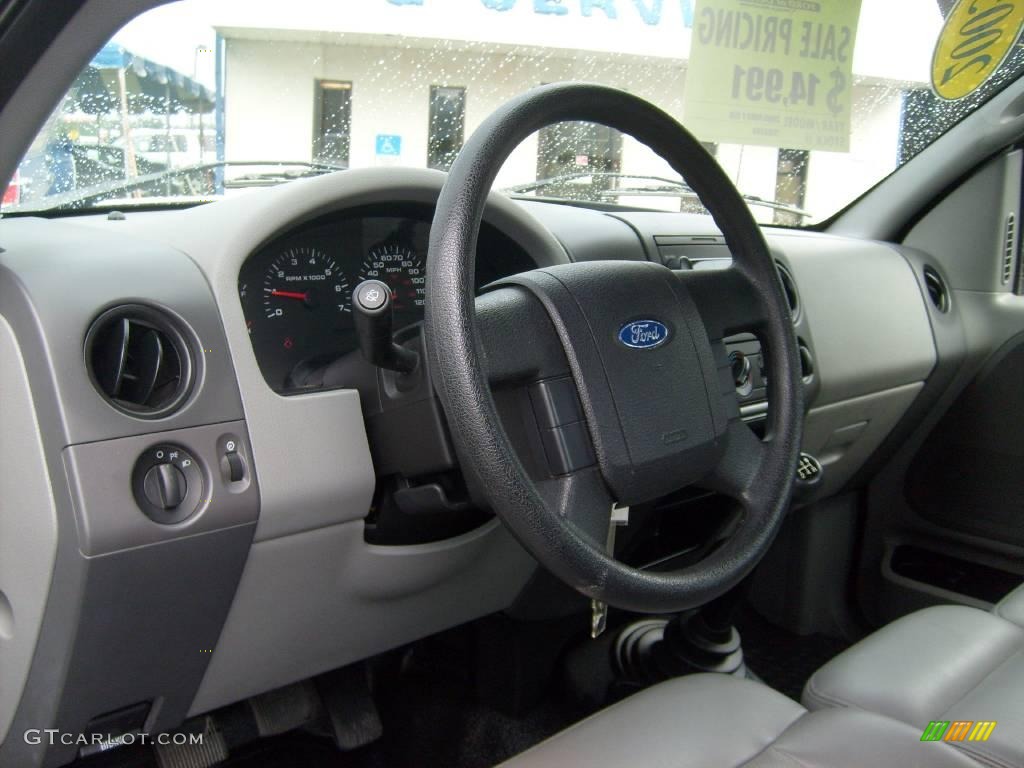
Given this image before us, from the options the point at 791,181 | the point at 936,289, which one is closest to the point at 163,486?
the point at 791,181

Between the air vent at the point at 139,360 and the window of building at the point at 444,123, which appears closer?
the air vent at the point at 139,360

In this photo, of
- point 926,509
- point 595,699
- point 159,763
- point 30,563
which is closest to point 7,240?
point 30,563

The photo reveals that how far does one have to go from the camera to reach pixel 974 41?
1753 mm

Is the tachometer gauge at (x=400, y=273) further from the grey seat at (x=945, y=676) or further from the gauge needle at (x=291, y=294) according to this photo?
the grey seat at (x=945, y=676)

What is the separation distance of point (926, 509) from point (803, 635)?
433mm

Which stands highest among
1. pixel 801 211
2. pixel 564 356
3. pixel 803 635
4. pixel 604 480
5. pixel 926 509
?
pixel 801 211

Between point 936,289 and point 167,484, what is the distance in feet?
6.24

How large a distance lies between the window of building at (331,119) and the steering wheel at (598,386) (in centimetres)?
50

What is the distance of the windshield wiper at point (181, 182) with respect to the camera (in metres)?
1.34

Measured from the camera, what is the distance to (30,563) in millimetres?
1077

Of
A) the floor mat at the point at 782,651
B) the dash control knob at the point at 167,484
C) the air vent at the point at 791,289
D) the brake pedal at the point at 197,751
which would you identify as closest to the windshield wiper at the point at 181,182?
the dash control knob at the point at 167,484

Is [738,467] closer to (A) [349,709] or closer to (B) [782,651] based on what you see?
(A) [349,709]

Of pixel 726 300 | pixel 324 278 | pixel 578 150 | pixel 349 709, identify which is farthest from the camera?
pixel 578 150

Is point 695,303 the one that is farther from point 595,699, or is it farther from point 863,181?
point 863,181
